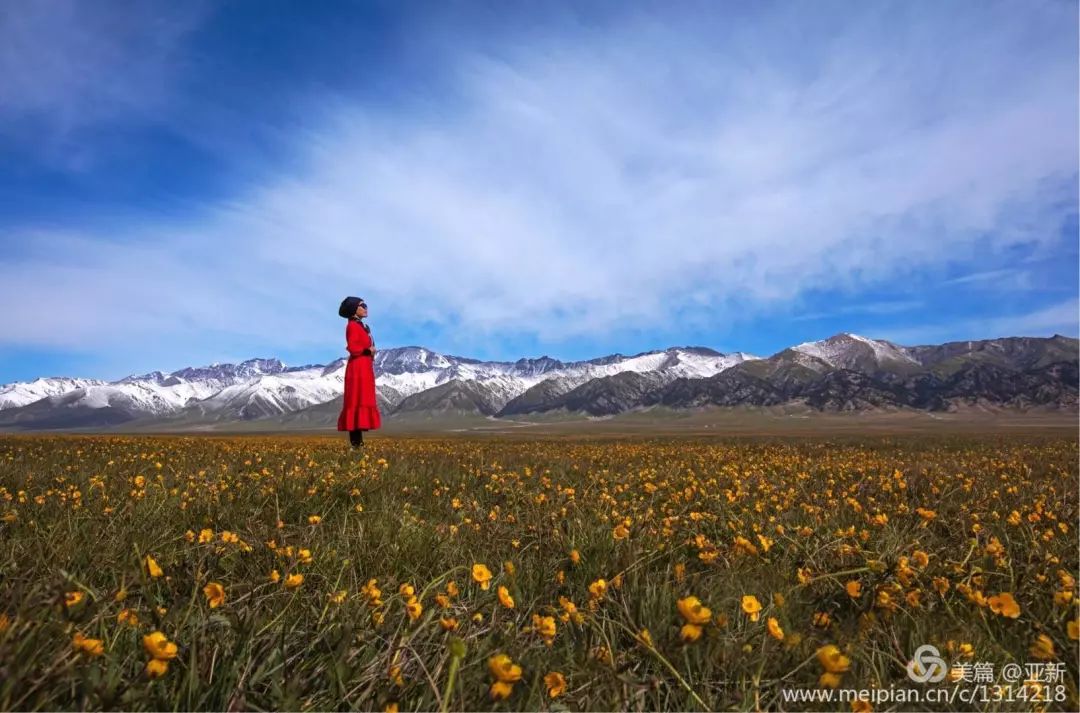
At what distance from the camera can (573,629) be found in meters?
2.56

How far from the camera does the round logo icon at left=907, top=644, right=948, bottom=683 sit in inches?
87.4

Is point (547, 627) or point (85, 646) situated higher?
point (85, 646)

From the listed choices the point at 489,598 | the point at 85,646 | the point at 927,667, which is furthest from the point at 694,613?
the point at 85,646

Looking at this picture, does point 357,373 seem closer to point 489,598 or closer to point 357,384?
point 357,384

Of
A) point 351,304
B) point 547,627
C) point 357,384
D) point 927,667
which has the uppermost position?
point 351,304

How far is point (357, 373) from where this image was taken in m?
→ 12.1

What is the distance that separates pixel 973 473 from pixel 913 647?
8203 millimetres

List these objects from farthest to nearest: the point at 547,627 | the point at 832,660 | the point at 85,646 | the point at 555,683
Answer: the point at 547,627 → the point at 555,683 → the point at 832,660 → the point at 85,646

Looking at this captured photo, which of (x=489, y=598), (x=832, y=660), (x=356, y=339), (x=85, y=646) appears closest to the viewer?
(x=85, y=646)

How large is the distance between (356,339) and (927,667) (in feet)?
36.6

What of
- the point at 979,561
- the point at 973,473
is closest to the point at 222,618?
the point at 979,561

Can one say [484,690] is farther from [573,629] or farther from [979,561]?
[979,561]

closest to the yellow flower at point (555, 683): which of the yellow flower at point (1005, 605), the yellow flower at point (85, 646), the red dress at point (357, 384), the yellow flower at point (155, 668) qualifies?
the yellow flower at point (155, 668)

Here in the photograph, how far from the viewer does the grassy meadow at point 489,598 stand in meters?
1.88
